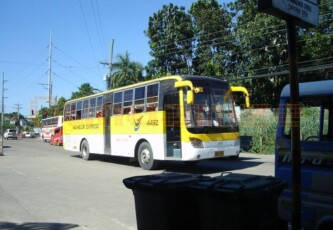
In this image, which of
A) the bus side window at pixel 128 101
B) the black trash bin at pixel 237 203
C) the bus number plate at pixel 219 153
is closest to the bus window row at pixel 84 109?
the bus side window at pixel 128 101

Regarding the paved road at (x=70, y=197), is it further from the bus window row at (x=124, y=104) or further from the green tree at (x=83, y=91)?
the green tree at (x=83, y=91)

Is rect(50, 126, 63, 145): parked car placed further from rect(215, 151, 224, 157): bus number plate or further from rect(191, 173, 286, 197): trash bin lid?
rect(191, 173, 286, 197): trash bin lid

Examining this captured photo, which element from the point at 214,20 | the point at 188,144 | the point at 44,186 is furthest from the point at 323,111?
the point at 214,20

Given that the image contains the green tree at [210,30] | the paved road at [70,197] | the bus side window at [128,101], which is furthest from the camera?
the green tree at [210,30]

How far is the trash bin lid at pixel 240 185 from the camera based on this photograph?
3.70 m

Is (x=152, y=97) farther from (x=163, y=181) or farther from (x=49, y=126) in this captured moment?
(x=49, y=126)

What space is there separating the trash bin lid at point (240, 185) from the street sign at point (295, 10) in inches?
61.1

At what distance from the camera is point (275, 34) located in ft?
87.1

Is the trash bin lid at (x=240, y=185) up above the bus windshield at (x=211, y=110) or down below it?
below

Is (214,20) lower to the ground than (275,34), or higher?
higher

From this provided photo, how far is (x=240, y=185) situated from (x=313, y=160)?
5.81 feet

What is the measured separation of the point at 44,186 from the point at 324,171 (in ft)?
28.2

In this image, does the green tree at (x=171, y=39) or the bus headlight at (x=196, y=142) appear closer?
the bus headlight at (x=196, y=142)

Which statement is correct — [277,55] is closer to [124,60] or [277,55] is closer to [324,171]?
[124,60]
